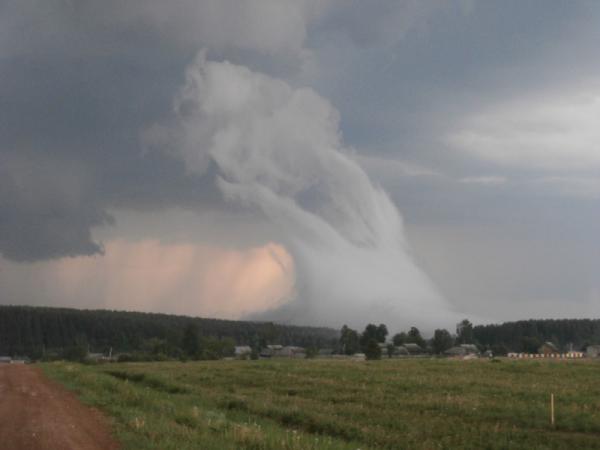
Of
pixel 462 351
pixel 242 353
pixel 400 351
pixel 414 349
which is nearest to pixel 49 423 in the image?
pixel 242 353

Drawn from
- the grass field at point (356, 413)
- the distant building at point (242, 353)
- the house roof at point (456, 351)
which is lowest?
the grass field at point (356, 413)

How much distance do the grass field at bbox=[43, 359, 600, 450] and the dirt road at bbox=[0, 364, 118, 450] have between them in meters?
0.68

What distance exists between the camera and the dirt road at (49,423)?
1734cm

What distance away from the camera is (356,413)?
2594cm

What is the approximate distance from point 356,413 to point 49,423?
1016 cm

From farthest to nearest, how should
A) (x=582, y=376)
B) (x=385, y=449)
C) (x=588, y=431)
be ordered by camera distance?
(x=582, y=376) < (x=588, y=431) < (x=385, y=449)

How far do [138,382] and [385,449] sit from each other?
28.1 metres

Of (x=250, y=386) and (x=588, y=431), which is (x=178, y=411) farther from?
(x=250, y=386)

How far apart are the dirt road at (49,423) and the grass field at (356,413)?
682 millimetres

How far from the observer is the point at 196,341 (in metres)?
145

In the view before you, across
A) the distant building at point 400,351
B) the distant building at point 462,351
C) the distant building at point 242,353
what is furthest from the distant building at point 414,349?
the distant building at point 242,353

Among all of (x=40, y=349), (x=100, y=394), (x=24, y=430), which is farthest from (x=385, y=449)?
(x=40, y=349)

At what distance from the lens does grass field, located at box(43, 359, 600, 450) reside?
63.5 ft

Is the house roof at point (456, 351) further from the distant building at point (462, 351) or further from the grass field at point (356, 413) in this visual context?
the grass field at point (356, 413)
